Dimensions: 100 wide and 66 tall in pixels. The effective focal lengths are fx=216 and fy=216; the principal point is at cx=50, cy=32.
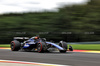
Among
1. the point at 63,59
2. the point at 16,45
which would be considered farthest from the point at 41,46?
the point at 63,59

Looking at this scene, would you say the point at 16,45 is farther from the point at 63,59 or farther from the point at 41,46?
the point at 63,59

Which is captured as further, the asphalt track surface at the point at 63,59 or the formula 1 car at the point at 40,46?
the formula 1 car at the point at 40,46

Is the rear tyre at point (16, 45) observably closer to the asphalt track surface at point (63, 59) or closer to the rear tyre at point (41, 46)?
the rear tyre at point (41, 46)

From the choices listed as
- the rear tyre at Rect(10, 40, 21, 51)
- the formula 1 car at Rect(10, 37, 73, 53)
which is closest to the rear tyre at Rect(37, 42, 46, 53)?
the formula 1 car at Rect(10, 37, 73, 53)

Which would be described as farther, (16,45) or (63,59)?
Result: (16,45)

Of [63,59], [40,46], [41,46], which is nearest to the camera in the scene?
[63,59]

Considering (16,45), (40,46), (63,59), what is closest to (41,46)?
(40,46)

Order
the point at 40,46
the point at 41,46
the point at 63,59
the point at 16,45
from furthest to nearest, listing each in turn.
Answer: the point at 16,45, the point at 40,46, the point at 41,46, the point at 63,59

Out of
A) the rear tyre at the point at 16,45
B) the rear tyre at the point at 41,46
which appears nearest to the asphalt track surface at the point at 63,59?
the rear tyre at the point at 41,46

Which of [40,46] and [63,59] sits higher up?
[40,46]

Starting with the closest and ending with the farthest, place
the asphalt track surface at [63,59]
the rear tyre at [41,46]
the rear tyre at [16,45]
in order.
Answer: the asphalt track surface at [63,59] → the rear tyre at [41,46] → the rear tyre at [16,45]

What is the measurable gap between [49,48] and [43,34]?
676 inches

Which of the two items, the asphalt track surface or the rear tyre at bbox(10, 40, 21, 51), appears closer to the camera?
the asphalt track surface

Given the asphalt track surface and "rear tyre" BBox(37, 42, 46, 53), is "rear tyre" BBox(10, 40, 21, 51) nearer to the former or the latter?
"rear tyre" BBox(37, 42, 46, 53)
